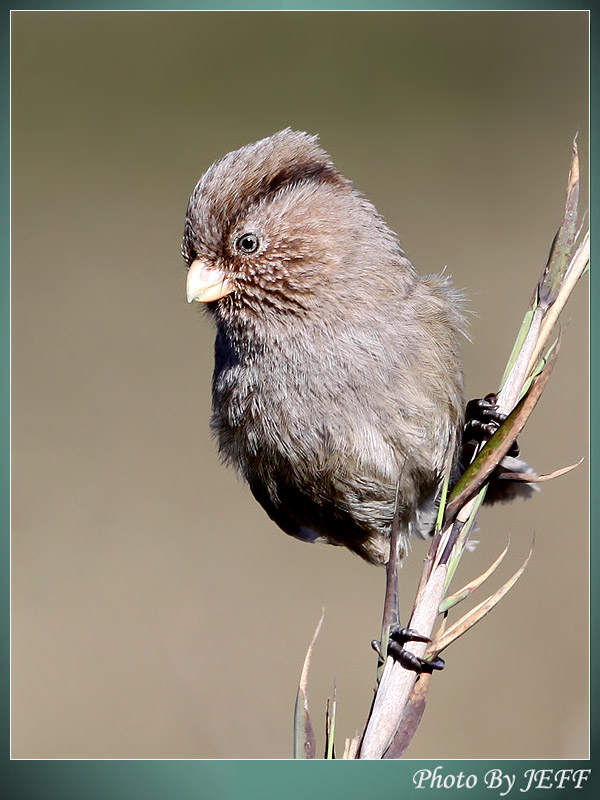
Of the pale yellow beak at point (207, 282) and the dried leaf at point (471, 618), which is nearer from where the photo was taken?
the dried leaf at point (471, 618)

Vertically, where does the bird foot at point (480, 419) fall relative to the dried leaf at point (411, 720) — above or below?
above

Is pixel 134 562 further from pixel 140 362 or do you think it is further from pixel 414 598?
pixel 414 598

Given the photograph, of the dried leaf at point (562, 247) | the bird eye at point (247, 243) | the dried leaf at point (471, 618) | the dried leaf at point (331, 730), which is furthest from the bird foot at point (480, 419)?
the dried leaf at point (331, 730)

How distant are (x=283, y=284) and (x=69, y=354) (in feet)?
8.98

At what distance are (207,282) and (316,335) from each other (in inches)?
13.7

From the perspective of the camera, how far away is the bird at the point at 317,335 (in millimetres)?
2553

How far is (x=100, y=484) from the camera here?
483 cm

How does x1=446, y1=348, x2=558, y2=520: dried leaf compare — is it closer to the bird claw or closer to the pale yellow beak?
the bird claw

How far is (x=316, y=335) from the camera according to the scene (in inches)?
102

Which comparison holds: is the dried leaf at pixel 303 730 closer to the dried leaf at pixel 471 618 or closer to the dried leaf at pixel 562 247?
the dried leaf at pixel 471 618

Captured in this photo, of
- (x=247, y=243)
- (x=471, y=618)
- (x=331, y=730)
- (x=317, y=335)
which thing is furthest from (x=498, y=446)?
(x=247, y=243)

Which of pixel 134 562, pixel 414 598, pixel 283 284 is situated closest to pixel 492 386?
pixel 283 284

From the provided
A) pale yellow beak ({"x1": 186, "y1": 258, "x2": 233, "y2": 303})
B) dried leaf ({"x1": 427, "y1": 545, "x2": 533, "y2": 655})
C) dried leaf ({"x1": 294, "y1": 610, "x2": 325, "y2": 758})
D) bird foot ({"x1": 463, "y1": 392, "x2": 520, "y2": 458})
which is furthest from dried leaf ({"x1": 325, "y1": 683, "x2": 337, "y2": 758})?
pale yellow beak ({"x1": 186, "y1": 258, "x2": 233, "y2": 303})

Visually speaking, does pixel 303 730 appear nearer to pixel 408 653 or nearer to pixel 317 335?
pixel 408 653
